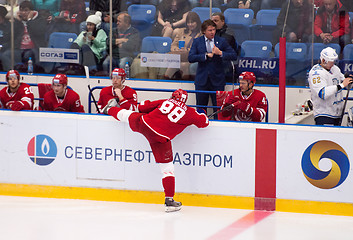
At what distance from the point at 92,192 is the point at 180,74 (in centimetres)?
294

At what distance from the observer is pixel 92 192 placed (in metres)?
7.43

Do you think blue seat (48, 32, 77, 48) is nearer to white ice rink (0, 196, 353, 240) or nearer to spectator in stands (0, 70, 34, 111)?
spectator in stands (0, 70, 34, 111)

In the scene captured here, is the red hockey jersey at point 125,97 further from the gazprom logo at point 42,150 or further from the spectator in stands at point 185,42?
the spectator in stands at point 185,42

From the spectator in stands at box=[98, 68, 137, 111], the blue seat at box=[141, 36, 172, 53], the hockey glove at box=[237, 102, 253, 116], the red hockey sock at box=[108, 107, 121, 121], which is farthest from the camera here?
the blue seat at box=[141, 36, 172, 53]

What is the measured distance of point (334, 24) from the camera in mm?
9148

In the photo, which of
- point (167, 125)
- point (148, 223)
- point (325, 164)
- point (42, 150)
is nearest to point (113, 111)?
point (167, 125)

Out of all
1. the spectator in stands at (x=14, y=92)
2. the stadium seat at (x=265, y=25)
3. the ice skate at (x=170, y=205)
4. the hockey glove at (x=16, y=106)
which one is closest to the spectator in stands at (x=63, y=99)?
the spectator in stands at (x=14, y=92)

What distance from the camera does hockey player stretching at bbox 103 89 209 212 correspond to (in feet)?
22.7

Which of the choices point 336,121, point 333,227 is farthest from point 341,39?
point 333,227

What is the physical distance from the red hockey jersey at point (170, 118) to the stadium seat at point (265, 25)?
2798 millimetres

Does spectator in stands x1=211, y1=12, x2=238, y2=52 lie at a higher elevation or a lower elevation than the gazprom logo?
higher

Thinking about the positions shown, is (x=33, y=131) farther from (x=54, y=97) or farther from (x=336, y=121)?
(x=336, y=121)

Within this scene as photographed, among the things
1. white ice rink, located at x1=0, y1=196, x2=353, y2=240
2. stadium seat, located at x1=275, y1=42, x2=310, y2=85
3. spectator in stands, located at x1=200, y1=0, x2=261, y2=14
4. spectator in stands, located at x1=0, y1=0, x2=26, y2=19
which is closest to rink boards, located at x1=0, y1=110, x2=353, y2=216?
white ice rink, located at x1=0, y1=196, x2=353, y2=240

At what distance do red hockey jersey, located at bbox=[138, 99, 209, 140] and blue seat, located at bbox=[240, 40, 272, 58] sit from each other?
→ 2.71m
